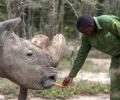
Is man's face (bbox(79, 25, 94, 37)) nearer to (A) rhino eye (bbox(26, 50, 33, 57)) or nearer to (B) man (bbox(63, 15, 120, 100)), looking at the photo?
(B) man (bbox(63, 15, 120, 100))

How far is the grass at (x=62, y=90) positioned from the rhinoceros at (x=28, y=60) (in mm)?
3114

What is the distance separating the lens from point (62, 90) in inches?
361

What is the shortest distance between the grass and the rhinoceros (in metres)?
3.11

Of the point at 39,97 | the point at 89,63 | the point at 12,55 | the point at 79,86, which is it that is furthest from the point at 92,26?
the point at 89,63

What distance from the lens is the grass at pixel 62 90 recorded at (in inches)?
348

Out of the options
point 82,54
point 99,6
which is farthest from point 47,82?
point 99,6

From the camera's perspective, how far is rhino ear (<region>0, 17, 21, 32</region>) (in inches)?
213

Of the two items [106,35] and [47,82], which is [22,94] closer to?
[47,82]

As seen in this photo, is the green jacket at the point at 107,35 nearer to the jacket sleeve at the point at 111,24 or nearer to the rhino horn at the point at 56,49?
the jacket sleeve at the point at 111,24

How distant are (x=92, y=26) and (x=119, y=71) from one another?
0.72 m

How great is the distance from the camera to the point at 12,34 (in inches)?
219

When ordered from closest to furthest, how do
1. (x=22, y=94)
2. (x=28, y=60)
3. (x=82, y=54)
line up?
(x=28, y=60), (x=22, y=94), (x=82, y=54)

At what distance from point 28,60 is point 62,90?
3.70 m

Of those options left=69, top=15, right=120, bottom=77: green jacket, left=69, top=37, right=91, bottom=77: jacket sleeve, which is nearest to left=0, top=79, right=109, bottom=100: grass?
left=69, top=37, right=91, bottom=77: jacket sleeve
